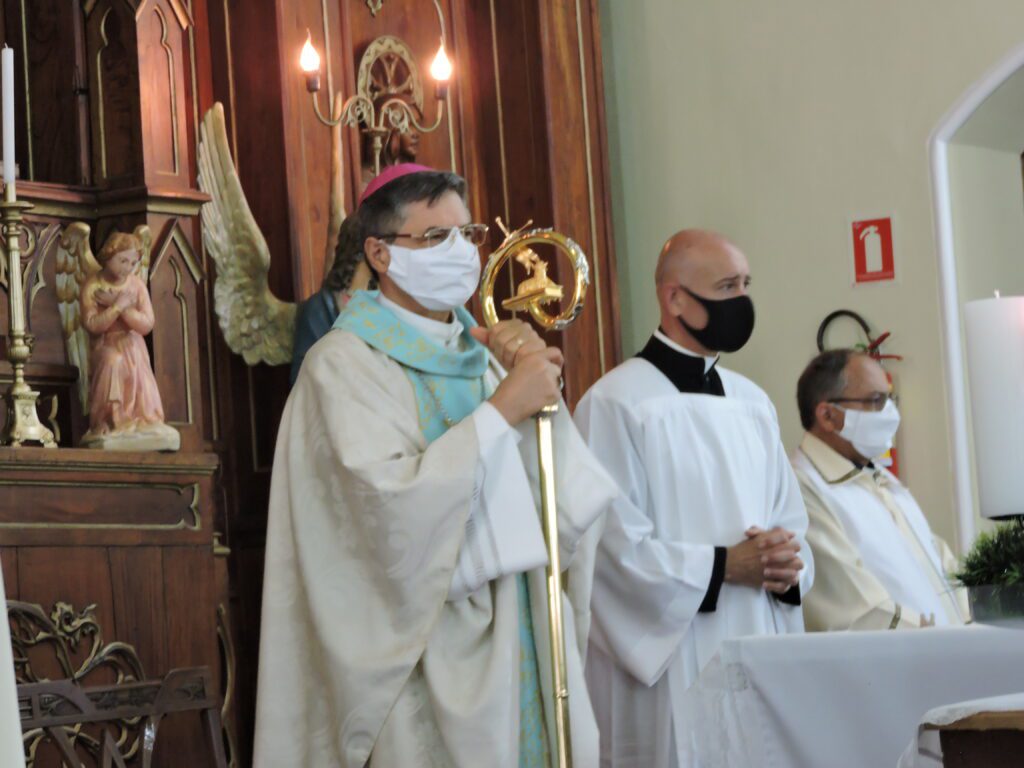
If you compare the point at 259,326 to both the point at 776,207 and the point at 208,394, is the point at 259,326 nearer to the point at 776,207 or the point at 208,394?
the point at 208,394

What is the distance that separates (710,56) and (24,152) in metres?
3.26

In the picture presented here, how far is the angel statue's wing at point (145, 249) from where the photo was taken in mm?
5523

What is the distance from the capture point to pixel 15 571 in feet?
14.7

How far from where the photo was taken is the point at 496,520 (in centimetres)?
373

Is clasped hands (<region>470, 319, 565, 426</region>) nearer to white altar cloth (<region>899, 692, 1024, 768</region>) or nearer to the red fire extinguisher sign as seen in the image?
white altar cloth (<region>899, 692, 1024, 768</region>)

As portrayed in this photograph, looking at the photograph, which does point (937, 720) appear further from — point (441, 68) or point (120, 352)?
point (441, 68)

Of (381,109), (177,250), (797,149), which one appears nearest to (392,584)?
(177,250)

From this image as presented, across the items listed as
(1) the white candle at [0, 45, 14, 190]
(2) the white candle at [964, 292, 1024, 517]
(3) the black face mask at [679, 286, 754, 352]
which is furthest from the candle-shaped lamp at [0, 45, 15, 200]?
(2) the white candle at [964, 292, 1024, 517]

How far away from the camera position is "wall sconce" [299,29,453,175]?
6.85 meters

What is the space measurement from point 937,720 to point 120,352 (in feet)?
11.5

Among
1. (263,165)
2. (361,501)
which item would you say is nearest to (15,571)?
(361,501)

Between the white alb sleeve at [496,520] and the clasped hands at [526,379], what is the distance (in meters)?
0.03

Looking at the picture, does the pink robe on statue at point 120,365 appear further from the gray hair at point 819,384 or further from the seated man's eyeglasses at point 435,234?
the gray hair at point 819,384

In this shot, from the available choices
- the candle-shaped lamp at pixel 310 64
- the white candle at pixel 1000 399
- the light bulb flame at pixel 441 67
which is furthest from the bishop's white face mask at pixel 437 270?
the light bulb flame at pixel 441 67
